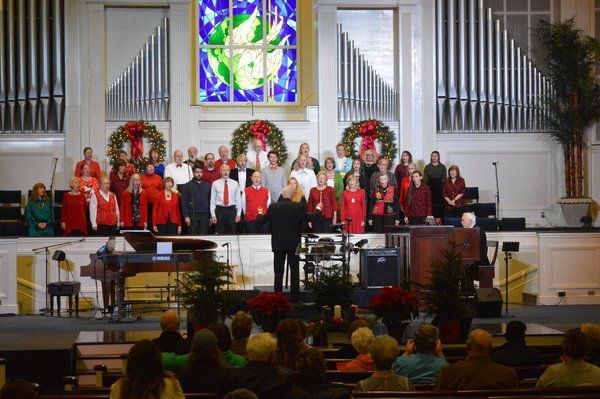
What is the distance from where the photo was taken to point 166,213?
666 inches

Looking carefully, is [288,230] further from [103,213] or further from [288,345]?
[288,345]

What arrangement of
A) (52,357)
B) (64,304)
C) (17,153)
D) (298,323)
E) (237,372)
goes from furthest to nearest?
(17,153), (64,304), (52,357), (298,323), (237,372)

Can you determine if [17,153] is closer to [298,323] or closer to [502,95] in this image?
[502,95]

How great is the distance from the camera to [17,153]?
20078 mm

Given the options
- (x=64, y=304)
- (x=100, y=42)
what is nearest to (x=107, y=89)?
(x=100, y=42)

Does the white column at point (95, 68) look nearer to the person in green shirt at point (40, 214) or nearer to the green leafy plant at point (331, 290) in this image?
the person in green shirt at point (40, 214)

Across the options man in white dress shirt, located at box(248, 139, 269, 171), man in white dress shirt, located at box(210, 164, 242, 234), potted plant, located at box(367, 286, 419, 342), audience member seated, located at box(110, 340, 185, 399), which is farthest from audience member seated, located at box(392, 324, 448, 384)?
man in white dress shirt, located at box(248, 139, 269, 171)

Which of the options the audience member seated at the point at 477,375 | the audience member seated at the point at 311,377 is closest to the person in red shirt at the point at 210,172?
the audience member seated at the point at 477,375

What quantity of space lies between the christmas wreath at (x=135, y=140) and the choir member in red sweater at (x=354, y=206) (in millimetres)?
4528

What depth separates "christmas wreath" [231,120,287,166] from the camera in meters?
20.0

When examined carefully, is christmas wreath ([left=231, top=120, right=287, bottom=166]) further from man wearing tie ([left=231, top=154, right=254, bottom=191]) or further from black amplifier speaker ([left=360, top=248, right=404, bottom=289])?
black amplifier speaker ([left=360, top=248, right=404, bottom=289])

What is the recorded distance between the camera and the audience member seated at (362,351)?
7.12 meters

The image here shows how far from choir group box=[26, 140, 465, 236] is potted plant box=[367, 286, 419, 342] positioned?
660 cm

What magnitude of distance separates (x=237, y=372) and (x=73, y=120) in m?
14.7
